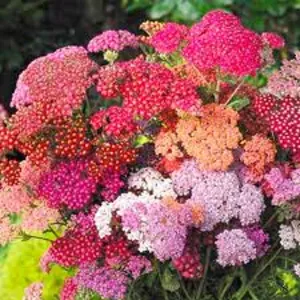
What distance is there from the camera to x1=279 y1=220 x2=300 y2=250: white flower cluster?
1618 millimetres

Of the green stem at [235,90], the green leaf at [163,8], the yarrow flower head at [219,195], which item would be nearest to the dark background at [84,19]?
the green leaf at [163,8]

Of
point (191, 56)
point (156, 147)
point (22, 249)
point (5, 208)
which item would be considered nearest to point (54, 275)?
point (22, 249)

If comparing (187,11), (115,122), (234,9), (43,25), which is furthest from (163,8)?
(115,122)

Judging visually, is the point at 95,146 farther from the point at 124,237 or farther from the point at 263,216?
the point at 263,216

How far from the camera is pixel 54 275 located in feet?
6.28

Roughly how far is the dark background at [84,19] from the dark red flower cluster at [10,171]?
197 cm

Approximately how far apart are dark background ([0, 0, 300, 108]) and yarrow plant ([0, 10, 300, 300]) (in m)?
1.90

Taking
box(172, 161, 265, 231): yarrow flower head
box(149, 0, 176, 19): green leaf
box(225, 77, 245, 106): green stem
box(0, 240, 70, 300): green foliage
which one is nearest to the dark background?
box(149, 0, 176, 19): green leaf

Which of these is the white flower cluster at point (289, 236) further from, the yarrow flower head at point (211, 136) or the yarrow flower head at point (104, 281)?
the yarrow flower head at point (104, 281)

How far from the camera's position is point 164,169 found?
5.50 ft

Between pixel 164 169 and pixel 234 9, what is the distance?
2088mm

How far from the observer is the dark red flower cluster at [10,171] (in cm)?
164

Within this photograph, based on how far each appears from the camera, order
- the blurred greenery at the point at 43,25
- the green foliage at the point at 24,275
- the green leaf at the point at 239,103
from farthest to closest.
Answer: the blurred greenery at the point at 43,25 → the green foliage at the point at 24,275 → the green leaf at the point at 239,103

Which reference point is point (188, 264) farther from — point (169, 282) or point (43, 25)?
point (43, 25)
